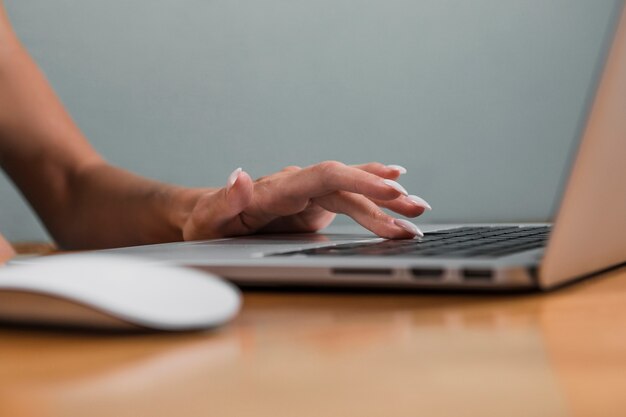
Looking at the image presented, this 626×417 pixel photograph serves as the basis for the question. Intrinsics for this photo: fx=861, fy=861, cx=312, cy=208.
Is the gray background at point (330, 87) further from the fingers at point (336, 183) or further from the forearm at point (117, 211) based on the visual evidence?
the fingers at point (336, 183)

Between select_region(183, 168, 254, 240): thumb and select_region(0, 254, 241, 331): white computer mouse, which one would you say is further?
select_region(183, 168, 254, 240): thumb

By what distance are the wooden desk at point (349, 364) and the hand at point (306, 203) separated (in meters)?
0.29

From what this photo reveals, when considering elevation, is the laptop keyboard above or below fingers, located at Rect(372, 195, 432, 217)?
below

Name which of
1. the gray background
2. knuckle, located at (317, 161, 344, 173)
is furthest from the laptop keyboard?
the gray background

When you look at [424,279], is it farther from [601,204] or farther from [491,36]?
[491,36]

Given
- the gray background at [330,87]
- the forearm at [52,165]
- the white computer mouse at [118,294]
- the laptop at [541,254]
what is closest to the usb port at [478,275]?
the laptop at [541,254]

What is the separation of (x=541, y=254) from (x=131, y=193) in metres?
0.71

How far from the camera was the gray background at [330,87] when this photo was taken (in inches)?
96.8

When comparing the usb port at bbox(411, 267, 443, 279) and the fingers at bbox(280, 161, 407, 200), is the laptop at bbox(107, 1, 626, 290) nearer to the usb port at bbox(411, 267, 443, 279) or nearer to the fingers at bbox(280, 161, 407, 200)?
the usb port at bbox(411, 267, 443, 279)

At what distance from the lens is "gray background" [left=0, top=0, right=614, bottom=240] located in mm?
2459

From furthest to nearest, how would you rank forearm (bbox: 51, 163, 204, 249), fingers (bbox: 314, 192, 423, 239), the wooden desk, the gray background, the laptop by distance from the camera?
the gray background → forearm (bbox: 51, 163, 204, 249) → fingers (bbox: 314, 192, 423, 239) → the laptop → the wooden desk

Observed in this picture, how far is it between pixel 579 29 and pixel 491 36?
0.25m

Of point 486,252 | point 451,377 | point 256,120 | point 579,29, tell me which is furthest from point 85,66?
point 451,377

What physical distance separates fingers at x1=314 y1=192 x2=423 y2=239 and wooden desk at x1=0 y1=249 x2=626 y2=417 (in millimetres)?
254
